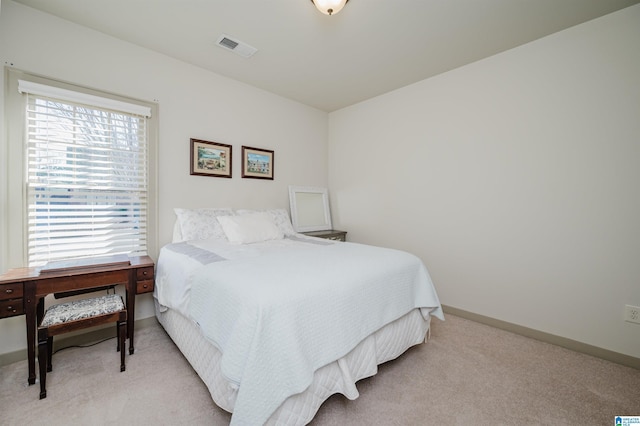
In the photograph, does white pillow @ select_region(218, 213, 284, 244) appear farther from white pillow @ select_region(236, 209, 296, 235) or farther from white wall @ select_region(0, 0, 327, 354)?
white wall @ select_region(0, 0, 327, 354)

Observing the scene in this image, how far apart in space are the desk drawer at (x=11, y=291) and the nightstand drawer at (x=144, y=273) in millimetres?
619

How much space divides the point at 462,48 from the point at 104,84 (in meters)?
3.23

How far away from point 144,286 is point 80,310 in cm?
42

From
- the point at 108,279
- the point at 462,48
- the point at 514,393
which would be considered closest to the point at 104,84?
the point at 108,279

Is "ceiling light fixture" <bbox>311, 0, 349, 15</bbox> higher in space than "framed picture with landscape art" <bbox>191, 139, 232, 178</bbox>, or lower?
higher

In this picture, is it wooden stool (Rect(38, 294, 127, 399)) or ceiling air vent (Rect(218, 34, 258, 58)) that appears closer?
wooden stool (Rect(38, 294, 127, 399))

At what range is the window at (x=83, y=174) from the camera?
2.04 meters

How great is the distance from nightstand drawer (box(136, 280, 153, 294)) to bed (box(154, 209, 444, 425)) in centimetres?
9

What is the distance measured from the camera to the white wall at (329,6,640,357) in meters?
2.03

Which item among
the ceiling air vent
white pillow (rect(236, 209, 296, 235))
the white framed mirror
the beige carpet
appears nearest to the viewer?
the beige carpet

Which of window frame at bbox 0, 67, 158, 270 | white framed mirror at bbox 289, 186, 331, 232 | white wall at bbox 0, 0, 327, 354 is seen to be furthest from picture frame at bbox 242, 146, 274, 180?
window frame at bbox 0, 67, 158, 270

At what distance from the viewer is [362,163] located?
3797 mm

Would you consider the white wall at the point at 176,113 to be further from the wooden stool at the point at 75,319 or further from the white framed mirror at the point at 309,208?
the wooden stool at the point at 75,319

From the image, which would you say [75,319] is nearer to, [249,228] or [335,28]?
[249,228]
